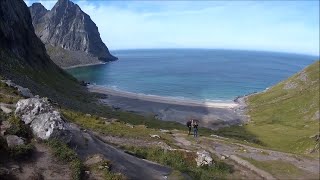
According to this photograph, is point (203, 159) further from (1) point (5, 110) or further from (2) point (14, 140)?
(2) point (14, 140)

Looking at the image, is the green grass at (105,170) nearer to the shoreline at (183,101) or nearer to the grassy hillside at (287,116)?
the grassy hillside at (287,116)

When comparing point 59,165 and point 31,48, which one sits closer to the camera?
point 59,165

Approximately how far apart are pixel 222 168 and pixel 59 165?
22473mm

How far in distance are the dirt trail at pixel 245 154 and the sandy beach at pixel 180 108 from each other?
61.7 m

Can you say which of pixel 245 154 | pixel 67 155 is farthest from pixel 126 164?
pixel 245 154

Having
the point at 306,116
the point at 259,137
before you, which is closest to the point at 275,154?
the point at 259,137

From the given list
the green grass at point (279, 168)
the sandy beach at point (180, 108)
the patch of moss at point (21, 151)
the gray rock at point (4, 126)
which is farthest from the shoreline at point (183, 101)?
the patch of moss at point (21, 151)

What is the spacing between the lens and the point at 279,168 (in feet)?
157

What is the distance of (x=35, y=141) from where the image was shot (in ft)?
87.6

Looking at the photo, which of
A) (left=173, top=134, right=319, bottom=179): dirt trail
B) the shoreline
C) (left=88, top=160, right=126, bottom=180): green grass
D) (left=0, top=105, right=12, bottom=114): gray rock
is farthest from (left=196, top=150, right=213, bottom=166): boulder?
the shoreline

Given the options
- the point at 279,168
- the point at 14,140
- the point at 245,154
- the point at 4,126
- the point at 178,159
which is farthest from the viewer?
the point at 245,154

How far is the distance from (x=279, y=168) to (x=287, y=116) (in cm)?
8584

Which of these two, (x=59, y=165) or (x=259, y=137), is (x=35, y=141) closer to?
(x=59, y=165)

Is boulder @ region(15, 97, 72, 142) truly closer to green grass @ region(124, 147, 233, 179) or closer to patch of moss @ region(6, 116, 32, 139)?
patch of moss @ region(6, 116, 32, 139)
